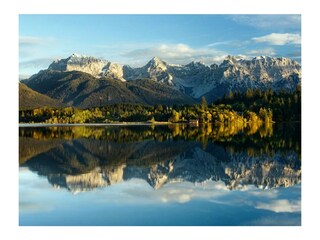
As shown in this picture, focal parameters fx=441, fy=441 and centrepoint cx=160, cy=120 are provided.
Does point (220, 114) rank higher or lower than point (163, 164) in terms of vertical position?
higher

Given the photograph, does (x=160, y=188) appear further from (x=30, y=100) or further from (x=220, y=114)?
(x=30, y=100)

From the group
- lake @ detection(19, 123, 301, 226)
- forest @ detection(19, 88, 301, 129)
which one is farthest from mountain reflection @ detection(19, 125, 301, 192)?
forest @ detection(19, 88, 301, 129)

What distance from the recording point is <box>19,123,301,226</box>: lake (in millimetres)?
16531

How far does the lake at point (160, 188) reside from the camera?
16.5m

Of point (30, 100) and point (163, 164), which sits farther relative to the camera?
point (30, 100)

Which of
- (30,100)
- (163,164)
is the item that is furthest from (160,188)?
(30,100)

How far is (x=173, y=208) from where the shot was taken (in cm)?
1788

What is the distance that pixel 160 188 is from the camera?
71.3ft

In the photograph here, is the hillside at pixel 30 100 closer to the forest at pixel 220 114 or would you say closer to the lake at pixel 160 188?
the forest at pixel 220 114

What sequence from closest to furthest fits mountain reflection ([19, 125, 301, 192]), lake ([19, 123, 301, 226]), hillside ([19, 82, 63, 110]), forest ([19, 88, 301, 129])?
lake ([19, 123, 301, 226]) < mountain reflection ([19, 125, 301, 192]) < forest ([19, 88, 301, 129]) < hillside ([19, 82, 63, 110])

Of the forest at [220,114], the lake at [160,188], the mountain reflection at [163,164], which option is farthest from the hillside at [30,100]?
the lake at [160,188]

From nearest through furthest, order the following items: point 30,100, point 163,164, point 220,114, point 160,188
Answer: point 160,188, point 163,164, point 220,114, point 30,100

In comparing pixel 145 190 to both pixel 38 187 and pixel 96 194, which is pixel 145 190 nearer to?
pixel 96 194

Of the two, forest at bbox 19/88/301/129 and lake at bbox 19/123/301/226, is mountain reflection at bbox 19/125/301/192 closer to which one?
lake at bbox 19/123/301/226
